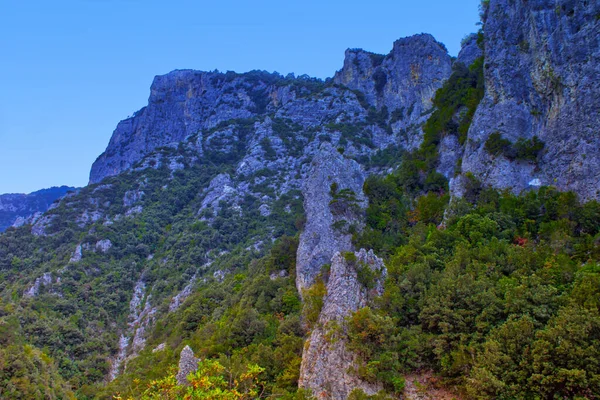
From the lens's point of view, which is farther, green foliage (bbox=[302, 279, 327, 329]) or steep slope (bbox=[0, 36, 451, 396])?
steep slope (bbox=[0, 36, 451, 396])

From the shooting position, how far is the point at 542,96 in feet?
73.7

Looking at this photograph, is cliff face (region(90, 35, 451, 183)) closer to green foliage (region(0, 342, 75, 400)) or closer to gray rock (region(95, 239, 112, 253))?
gray rock (region(95, 239, 112, 253))

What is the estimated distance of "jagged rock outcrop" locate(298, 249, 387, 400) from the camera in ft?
47.2

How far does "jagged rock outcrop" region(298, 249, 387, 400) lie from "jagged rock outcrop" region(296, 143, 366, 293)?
17.0 feet

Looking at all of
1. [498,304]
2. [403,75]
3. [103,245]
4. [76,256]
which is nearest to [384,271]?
[498,304]

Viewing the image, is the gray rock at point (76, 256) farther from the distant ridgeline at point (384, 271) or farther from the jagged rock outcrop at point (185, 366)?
the jagged rock outcrop at point (185, 366)

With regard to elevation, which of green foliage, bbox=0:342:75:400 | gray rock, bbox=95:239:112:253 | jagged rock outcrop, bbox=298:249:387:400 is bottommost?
green foliage, bbox=0:342:75:400

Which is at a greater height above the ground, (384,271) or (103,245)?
(103,245)

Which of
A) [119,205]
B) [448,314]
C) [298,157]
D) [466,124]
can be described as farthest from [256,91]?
[448,314]

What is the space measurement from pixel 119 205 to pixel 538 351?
214 ft

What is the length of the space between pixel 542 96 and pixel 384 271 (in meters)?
14.0

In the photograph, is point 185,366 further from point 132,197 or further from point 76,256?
point 132,197

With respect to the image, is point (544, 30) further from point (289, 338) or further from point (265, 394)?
point (265, 394)

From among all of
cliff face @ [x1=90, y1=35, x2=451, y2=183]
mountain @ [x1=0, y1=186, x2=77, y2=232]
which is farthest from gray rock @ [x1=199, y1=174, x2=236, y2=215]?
mountain @ [x1=0, y1=186, x2=77, y2=232]
